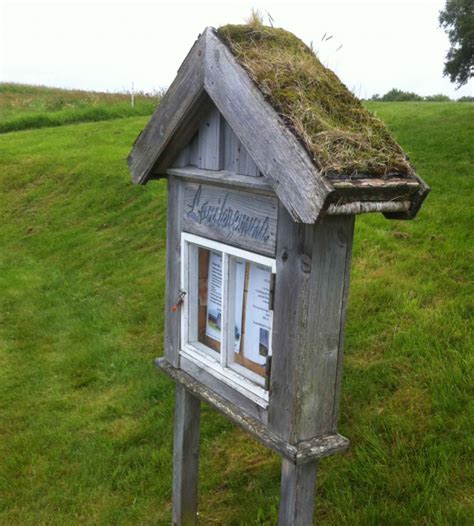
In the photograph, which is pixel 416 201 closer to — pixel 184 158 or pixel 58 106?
pixel 184 158

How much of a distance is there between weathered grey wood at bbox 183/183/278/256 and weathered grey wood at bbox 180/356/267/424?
0.68m

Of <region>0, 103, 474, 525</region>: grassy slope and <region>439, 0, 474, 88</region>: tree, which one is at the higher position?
<region>439, 0, 474, 88</region>: tree

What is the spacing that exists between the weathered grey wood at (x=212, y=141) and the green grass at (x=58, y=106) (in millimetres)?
17042

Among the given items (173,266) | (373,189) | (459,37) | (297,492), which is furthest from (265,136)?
(459,37)

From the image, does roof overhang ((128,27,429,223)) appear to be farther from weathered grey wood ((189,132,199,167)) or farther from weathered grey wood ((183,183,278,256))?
weathered grey wood ((183,183,278,256))

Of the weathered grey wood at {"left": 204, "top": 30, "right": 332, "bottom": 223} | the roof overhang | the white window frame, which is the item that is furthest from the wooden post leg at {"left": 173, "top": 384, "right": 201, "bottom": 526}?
the weathered grey wood at {"left": 204, "top": 30, "right": 332, "bottom": 223}

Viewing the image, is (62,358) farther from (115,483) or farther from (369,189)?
(369,189)

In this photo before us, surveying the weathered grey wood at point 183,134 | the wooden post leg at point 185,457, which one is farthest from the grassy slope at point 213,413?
the weathered grey wood at point 183,134

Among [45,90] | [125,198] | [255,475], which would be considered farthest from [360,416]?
[45,90]

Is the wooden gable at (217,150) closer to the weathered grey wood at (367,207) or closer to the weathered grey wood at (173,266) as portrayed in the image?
the weathered grey wood at (173,266)

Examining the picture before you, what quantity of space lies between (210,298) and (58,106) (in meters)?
24.6

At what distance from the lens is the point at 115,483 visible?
415 centimetres

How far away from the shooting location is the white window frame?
2595 millimetres

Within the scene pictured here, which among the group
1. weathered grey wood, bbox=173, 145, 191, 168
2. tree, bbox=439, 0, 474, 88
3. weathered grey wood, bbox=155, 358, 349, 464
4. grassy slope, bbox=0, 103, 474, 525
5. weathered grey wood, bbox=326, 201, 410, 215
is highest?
tree, bbox=439, 0, 474, 88
